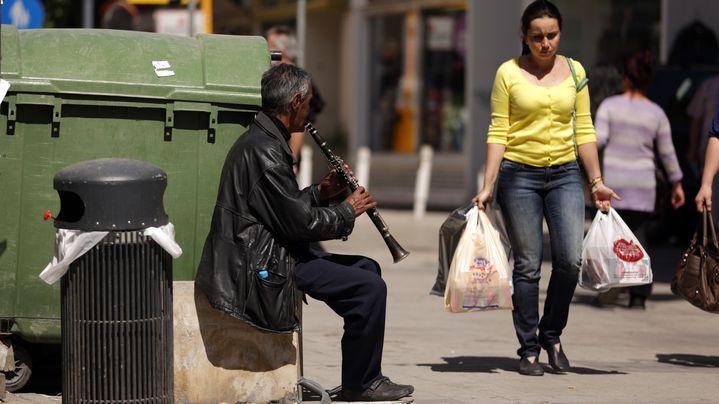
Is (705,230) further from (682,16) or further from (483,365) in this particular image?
(682,16)

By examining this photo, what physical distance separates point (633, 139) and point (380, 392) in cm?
445

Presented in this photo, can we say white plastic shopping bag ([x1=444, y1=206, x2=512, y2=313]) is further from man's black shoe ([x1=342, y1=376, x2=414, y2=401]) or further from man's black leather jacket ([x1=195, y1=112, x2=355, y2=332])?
man's black leather jacket ([x1=195, y1=112, x2=355, y2=332])

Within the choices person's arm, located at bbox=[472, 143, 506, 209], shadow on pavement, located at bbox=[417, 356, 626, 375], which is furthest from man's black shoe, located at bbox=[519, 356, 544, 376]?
person's arm, located at bbox=[472, 143, 506, 209]

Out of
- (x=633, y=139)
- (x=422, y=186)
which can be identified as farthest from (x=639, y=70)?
(x=422, y=186)

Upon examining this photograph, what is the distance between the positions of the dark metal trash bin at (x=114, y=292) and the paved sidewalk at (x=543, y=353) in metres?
1.52

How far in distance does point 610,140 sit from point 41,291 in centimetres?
495

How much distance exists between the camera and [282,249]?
20.9ft

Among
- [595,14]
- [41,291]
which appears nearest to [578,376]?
[41,291]

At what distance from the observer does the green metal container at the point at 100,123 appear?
22.2ft

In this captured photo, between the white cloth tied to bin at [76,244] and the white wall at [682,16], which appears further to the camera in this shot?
the white wall at [682,16]

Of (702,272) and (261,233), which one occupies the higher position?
(261,233)

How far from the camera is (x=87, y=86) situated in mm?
6742

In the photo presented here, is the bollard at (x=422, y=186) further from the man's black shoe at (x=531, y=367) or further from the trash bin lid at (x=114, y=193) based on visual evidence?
the trash bin lid at (x=114, y=193)

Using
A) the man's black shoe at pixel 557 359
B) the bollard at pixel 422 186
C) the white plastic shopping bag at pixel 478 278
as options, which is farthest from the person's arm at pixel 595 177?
the bollard at pixel 422 186
